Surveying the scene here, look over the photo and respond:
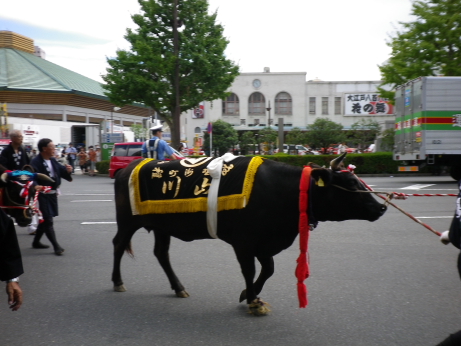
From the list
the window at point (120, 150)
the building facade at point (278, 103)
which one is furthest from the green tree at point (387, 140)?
the building facade at point (278, 103)

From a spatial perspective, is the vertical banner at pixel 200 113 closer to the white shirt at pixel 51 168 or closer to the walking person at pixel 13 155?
the walking person at pixel 13 155

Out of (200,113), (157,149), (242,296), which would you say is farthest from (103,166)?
(200,113)

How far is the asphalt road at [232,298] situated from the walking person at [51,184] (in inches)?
13.4

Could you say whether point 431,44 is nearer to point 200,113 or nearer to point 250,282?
point 250,282

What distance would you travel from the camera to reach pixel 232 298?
5258 mm

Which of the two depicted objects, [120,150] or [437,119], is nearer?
[437,119]

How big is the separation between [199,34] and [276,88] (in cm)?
3316

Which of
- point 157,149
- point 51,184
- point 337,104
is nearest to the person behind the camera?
point 51,184

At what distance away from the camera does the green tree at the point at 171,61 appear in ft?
92.2

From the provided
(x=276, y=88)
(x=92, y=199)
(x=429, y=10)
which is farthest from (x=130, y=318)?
(x=276, y=88)

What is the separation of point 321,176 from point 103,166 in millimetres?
24724

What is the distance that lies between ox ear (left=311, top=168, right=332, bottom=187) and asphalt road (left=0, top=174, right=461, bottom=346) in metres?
1.22

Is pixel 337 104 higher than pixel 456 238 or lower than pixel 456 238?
higher

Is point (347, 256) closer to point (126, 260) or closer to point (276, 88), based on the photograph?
point (126, 260)
